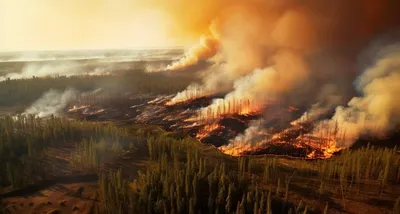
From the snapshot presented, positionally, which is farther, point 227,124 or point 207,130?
point 227,124

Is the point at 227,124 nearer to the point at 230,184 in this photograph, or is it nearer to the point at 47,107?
the point at 230,184

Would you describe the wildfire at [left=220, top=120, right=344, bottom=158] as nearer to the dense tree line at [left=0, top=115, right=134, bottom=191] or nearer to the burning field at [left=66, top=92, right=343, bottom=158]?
the burning field at [left=66, top=92, right=343, bottom=158]

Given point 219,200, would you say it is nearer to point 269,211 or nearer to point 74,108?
point 269,211

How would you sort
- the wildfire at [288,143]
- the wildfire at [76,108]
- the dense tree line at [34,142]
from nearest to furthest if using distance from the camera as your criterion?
Result: the dense tree line at [34,142], the wildfire at [288,143], the wildfire at [76,108]

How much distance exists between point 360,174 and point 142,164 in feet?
215

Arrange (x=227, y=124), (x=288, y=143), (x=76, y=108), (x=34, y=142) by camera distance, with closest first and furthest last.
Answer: (x=34, y=142) < (x=288, y=143) < (x=227, y=124) < (x=76, y=108)

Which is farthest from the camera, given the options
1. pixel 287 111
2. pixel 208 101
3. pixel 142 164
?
pixel 208 101

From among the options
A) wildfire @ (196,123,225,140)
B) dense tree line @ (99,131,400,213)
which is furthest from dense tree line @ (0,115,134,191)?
wildfire @ (196,123,225,140)

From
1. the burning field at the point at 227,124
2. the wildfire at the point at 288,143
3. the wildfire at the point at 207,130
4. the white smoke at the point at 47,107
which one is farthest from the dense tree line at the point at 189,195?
the white smoke at the point at 47,107

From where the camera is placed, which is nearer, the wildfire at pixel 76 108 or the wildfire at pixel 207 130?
the wildfire at pixel 207 130

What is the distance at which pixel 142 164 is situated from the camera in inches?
3812

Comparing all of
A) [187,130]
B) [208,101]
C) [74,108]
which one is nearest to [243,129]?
[187,130]

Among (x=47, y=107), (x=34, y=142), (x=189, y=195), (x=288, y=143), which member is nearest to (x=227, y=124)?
(x=288, y=143)

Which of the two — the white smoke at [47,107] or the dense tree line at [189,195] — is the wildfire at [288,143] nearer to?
the dense tree line at [189,195]
